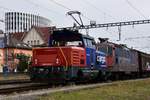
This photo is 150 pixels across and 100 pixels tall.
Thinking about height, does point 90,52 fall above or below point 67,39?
below

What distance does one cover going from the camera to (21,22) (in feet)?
318

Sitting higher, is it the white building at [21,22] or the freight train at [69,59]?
the white building at [21,22]

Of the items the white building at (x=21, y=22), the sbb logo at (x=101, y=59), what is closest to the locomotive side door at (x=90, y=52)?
the sbb logo at (x=101, y=59)

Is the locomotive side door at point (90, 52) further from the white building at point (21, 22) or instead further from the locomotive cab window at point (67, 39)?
the white building at point (21, 22)

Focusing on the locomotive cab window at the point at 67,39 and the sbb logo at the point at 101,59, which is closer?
the locomotive cab window at the point at 67,39

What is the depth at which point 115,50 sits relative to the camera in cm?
3350

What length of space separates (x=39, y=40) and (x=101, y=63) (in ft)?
264

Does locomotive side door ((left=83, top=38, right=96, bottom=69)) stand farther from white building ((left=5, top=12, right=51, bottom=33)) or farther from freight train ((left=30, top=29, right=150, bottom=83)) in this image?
white building ((left=5, top=12, right=51, bottom=33))

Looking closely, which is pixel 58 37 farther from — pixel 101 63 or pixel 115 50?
pixel 115 50

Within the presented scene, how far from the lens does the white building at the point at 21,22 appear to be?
86.4m

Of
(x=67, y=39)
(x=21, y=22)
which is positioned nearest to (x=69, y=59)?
(x=67, y=39)

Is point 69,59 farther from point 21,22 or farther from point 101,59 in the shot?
point 21,22

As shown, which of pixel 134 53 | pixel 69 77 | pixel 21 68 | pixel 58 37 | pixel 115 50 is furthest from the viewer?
pixel 21 68

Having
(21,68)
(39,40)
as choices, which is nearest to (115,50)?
(21,68)
